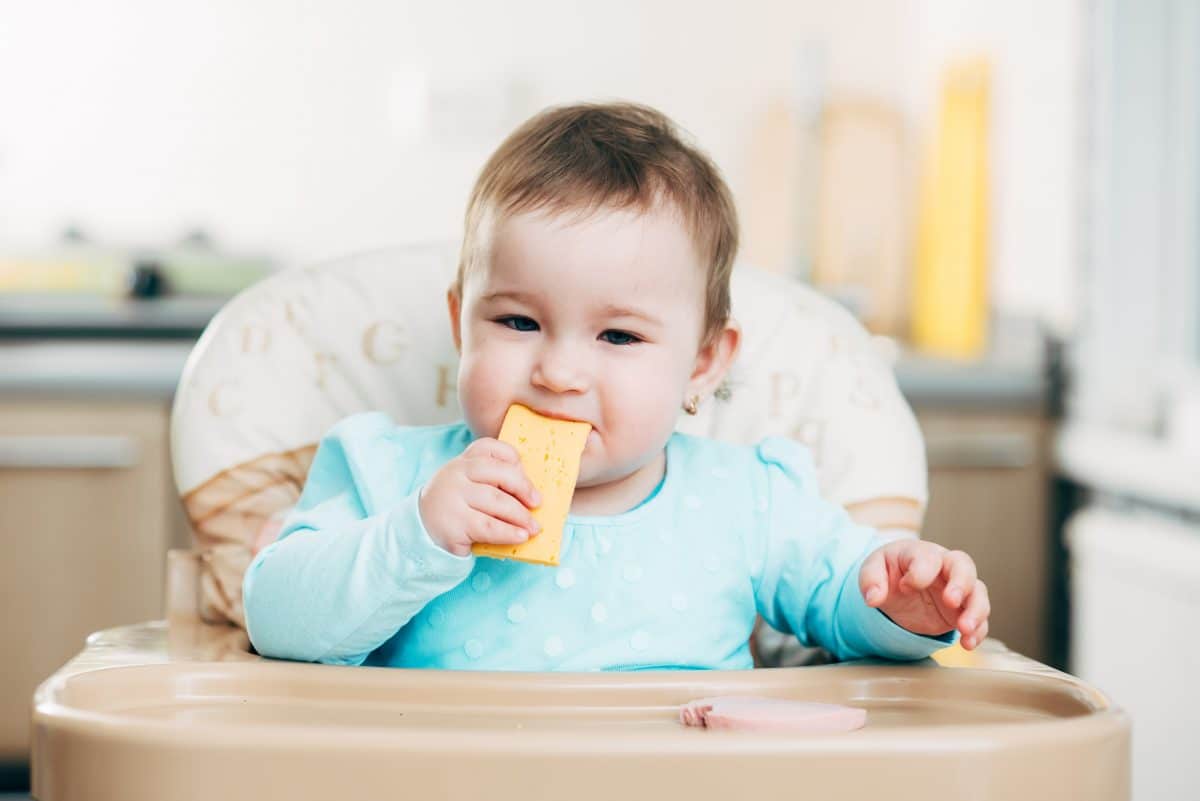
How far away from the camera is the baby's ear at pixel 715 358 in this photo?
1.15 m

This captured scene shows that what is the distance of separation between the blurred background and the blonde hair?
103 centimetres

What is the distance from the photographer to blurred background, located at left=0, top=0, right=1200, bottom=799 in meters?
2.14

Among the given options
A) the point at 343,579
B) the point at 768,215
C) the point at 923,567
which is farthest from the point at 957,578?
the point at 768,215

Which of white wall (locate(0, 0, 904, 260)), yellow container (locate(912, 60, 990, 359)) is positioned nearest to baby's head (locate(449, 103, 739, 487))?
yellow container (locate(912, 60, 990, 359))

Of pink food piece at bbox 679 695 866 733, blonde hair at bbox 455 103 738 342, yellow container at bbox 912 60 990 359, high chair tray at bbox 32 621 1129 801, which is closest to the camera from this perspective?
high chair tray at bbox 32 621 1129 801

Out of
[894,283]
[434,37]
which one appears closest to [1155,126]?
[894,283]

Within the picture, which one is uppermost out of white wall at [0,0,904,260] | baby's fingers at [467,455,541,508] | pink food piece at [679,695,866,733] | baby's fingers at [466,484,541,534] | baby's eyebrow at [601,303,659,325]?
white wall at [0,0,904,260]

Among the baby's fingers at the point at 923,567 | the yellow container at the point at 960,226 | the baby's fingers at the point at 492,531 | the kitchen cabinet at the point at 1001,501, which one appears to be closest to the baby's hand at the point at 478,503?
the baby's fingers at the point at 492,531

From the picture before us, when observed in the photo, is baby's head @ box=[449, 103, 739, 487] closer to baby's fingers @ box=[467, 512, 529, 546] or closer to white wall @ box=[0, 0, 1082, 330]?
baby's fingers @ box=[467, 512, 529, 546]

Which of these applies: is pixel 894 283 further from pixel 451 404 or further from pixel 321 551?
pixel 321 551

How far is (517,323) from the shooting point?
1010 mm

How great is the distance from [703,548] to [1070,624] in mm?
1382

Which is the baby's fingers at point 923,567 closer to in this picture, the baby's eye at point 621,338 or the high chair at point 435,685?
the high chair at point 435,685

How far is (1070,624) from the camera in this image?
227cm
